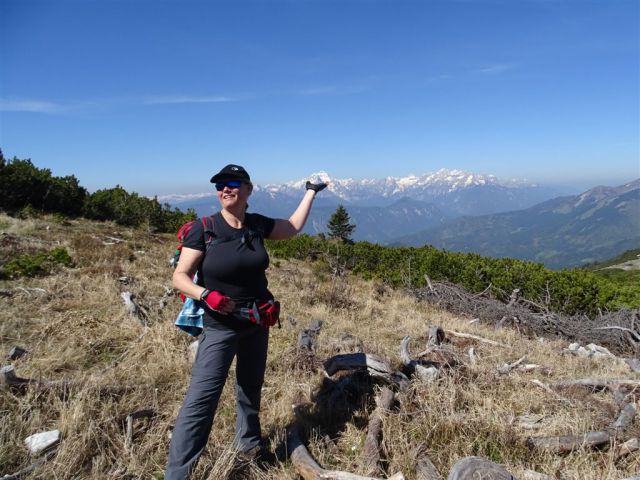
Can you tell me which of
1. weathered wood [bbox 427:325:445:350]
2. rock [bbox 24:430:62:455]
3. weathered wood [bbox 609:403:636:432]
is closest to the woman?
rock [bbox 24:430:62:455]

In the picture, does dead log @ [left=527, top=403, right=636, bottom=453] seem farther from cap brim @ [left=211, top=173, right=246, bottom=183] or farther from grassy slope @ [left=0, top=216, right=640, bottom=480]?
cap brim @ [left=211, top=173, right=246, bottom=183]

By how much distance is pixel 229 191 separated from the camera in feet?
8.64

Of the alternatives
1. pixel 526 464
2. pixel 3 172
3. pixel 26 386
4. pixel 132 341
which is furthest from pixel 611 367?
pixel 3 172

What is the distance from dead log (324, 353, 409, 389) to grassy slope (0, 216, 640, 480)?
230 millimetres

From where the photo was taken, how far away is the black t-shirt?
249 centimetres

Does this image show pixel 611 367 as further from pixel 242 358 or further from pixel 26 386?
pixel 26 386

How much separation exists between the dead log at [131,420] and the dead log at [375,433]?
1.76 meters

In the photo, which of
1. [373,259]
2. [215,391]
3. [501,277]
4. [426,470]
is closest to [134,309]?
[215,391]

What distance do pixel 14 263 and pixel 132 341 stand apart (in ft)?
14.1

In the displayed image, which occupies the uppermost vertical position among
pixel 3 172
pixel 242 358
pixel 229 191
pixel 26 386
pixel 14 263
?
pixel 3 172

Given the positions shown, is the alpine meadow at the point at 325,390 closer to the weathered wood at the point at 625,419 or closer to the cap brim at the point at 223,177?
the weathered wood at the point at 625,419

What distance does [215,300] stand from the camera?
2.35m

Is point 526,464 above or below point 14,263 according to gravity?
below

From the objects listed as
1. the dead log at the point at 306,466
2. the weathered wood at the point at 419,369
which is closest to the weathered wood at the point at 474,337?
the weathered wood at the point at 419,369
